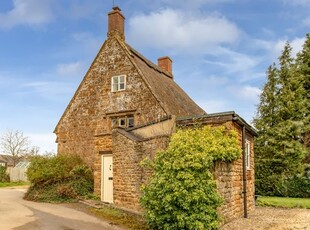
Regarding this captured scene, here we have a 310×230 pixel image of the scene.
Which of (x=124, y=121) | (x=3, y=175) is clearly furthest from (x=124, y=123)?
(x=3, y=175)

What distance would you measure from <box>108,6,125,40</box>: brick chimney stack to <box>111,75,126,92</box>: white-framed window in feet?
9.67

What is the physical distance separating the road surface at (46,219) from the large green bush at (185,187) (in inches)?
66.9

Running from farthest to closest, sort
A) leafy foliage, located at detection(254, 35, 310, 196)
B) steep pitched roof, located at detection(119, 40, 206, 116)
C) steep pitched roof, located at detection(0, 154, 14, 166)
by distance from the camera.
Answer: steep pitched roof, located at detection(0, 154, 14, 166) → leafy foliage, located at detection(254, 35, 310, 196) → steep pitched roof, located at detection(119, 40, 206, 116)

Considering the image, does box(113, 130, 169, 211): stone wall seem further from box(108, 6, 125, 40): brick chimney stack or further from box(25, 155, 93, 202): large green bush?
box(108, 6, 125, 40): brick chimney stack

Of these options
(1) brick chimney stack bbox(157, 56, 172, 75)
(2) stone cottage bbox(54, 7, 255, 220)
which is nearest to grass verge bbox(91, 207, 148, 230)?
(2) stone cottage bbox(54, 7, 255, 220)

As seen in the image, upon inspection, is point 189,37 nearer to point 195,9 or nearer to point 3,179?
point 195,9

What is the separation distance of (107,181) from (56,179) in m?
2.89

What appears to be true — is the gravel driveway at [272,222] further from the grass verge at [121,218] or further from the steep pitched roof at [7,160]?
the steep pitched roof at [7,160]

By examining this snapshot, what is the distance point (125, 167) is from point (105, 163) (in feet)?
10.1

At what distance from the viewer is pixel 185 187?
29.2 ft

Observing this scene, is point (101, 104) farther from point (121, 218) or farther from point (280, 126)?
point (280, 126)

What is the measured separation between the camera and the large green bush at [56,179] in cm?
1522

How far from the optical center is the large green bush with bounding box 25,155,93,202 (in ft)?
49.9

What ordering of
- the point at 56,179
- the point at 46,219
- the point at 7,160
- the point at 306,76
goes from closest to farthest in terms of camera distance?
1. the point at 46,219
2. the point at 56,179
3. the point at 306,76
4. the point at 7,160
